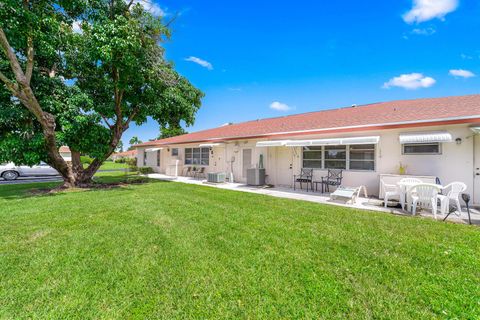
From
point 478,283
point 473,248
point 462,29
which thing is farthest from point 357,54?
point 478,283

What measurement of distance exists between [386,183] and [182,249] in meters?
9.00

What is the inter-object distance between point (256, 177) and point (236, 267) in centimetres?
973

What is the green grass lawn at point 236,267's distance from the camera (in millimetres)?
2760

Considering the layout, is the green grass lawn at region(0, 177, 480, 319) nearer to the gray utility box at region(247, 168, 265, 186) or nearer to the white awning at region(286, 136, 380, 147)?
the white awning at region(286, 136, 380, 147)

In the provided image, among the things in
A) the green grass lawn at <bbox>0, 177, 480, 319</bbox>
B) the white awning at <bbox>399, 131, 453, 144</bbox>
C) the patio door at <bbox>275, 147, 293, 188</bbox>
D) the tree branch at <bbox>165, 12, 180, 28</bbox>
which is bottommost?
the green grass lawn at <bbox>0, 177, 480, 319</bbox>

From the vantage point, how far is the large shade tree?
9.06m

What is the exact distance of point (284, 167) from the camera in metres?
13.3

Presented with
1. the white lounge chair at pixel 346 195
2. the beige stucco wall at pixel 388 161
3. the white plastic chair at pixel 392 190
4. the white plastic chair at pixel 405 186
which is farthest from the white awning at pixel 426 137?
the white lounge chair at pixel 346 195

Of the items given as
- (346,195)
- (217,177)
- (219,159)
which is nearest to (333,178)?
(346,195)

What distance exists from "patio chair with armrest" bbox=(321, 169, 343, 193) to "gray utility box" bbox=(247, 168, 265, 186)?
12.5 feet

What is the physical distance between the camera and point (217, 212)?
23.2 ft

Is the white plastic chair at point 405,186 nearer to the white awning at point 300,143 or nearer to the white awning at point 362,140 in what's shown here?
the white awning at point 362,140

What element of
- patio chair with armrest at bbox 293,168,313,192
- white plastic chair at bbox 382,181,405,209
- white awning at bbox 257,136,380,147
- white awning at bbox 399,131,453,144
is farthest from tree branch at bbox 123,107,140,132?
white awning at bbox 399,131,453,144

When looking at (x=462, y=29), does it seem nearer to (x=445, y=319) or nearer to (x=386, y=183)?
(x=386, y=183)
